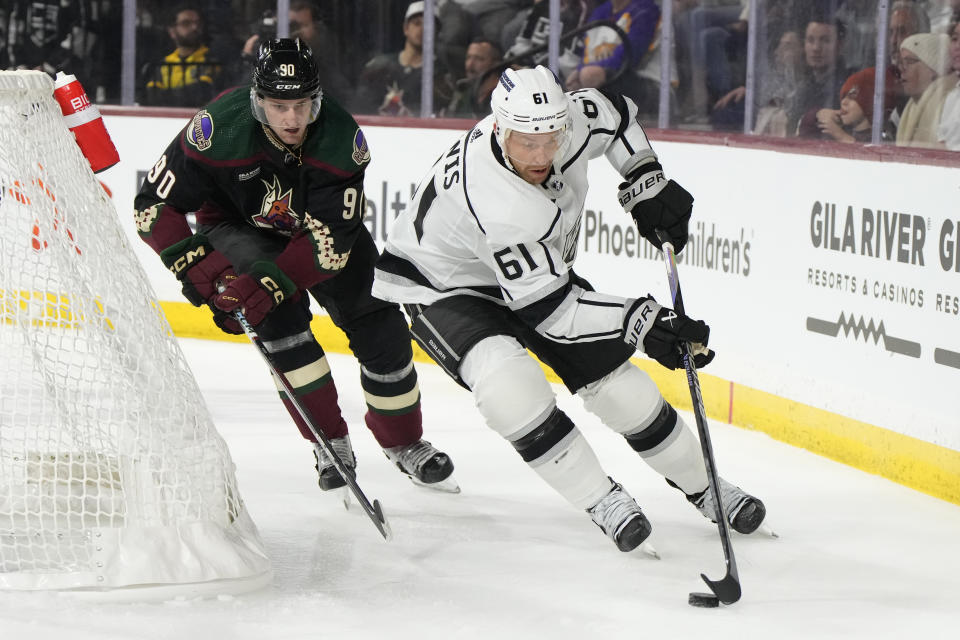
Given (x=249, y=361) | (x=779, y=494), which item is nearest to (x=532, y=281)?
(x=779, y=494)

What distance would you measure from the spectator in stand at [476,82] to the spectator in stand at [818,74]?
58.6 inches

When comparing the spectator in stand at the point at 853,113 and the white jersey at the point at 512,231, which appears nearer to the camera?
the white jersey at the point at 512,231

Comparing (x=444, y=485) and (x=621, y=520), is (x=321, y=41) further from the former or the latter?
(x=621, y=520)

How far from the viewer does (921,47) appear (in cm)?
364

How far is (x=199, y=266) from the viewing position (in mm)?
3021

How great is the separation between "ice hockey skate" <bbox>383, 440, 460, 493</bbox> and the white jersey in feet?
1.73

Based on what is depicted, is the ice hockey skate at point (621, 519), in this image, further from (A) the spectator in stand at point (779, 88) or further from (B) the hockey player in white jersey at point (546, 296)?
(A) the spectator in stand at point (779, 88)

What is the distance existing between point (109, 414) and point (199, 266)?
62 cm

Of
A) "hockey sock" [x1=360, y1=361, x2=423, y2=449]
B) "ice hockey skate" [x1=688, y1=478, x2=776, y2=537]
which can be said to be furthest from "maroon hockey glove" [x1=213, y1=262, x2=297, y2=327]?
"ice hockey skate" [x1=688, y1=478, x2=776, y2=537]

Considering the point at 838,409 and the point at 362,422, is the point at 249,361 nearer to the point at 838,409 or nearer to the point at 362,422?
the point at 362,422

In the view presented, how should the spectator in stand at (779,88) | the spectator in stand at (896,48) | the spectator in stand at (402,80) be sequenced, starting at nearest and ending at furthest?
the spectator in stand at (896,48) < the spectator in stand at (779,88) < the spectator in stand at (402,80)

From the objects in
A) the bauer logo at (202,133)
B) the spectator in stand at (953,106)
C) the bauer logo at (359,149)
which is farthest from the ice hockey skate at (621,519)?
the spectator in stand at (953,106)

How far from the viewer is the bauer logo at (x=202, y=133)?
3.00m

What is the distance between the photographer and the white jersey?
8.73ft
